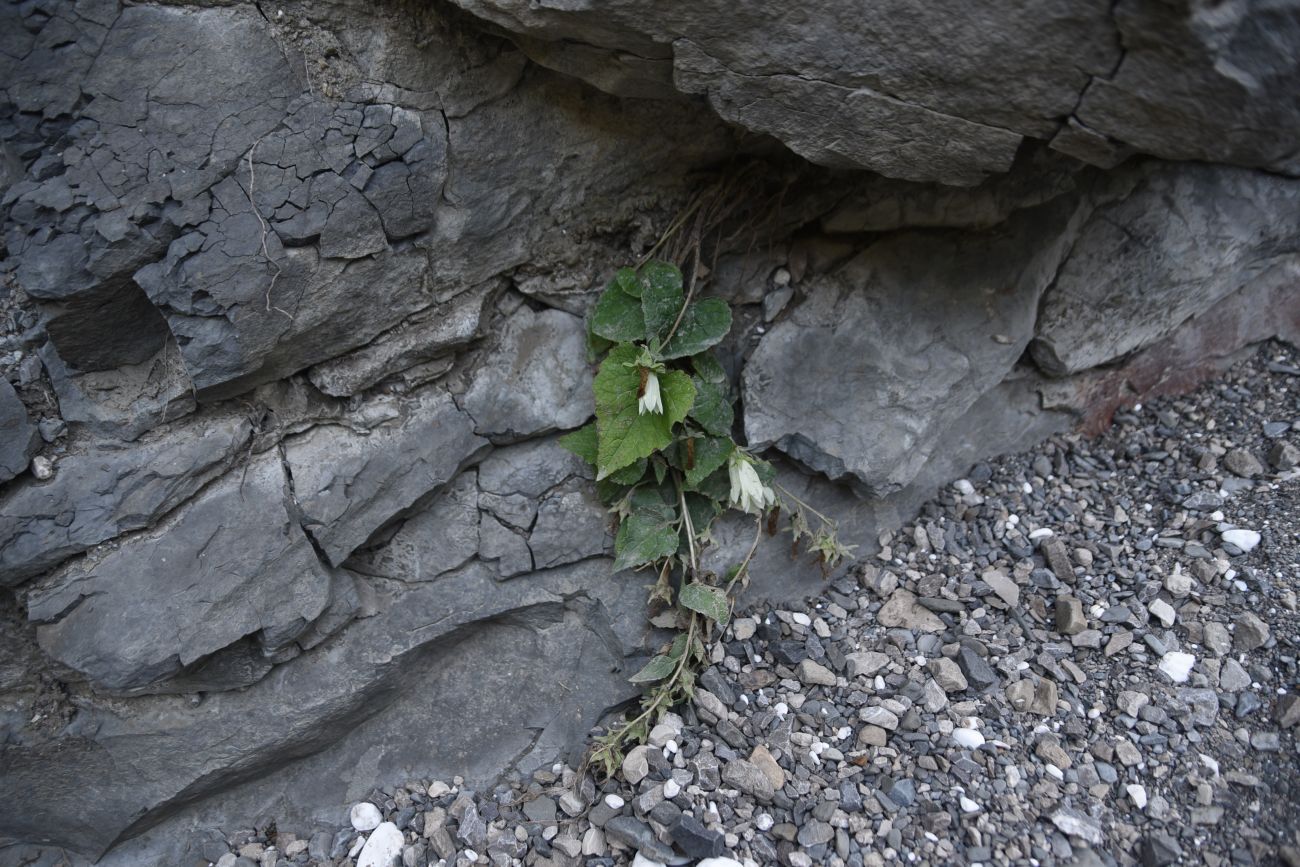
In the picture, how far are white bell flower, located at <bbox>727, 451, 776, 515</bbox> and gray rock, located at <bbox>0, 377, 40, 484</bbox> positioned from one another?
1543 mm

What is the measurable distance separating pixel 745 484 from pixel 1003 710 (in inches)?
31.0

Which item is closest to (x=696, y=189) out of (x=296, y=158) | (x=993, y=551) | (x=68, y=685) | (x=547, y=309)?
(x=547, y=309)

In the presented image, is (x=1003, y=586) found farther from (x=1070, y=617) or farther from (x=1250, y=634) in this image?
(x=1250, y=634)

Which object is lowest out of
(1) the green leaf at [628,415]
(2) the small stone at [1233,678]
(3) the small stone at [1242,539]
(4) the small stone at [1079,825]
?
(4) the small stone at [1079,825]

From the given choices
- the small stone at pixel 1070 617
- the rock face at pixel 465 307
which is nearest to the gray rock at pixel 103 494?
the rock face at pixel 465 307

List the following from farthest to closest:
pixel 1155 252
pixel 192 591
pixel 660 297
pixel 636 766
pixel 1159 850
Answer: pixel 1155 252 → pixel 660 297 → pixel 636 766 → pixel 192 591 → pixel 1159 850

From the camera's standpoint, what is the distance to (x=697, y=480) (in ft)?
7.27

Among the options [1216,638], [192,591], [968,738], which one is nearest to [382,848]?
[192,591]

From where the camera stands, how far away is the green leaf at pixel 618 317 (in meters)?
2.20

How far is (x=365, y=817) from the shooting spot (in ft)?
7.23

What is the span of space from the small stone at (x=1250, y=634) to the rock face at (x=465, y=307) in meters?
0.68

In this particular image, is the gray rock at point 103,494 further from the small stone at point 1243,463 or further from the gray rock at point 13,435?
the small stone at point 1243,463

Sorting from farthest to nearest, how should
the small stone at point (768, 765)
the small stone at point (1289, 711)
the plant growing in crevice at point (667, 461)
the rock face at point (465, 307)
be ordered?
the plant growing in crevice at point (667, 461)
the small stone at point (768, 765)
the small stone at point (1289, 711)
the rock face at point (465, 307)

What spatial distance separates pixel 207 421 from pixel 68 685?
0.70m
